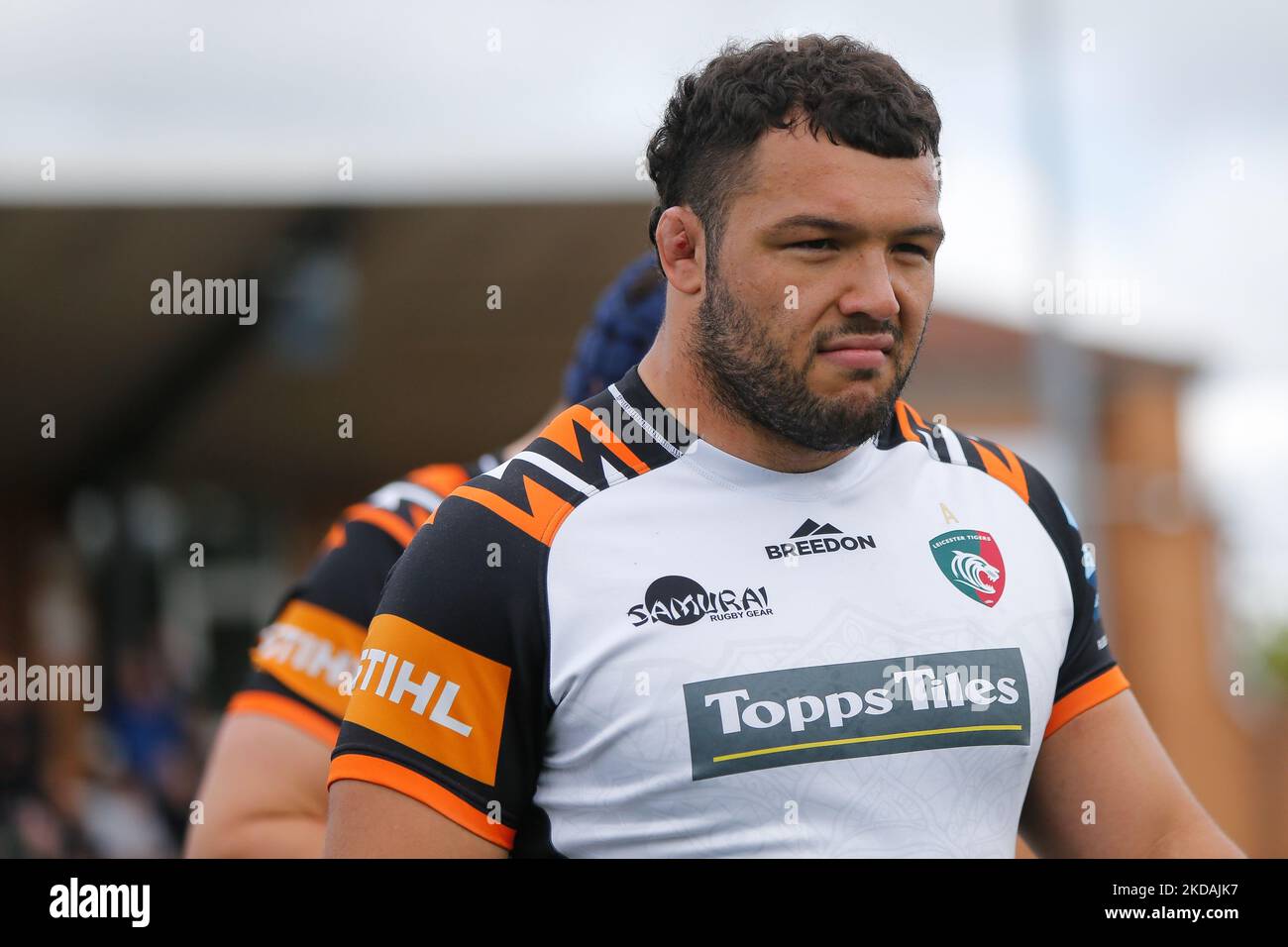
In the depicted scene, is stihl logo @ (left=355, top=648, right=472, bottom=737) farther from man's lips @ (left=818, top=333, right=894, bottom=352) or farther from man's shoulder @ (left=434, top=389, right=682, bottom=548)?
man's lips @ (left=818, top=333, right=894, bottom=352)

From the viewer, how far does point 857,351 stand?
2.30 meters

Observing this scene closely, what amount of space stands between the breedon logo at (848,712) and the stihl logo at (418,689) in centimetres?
34

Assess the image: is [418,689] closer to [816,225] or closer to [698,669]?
[698,669]

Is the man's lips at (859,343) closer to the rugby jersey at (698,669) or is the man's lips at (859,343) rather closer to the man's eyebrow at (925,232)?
the man's eyebrow at (925,232)

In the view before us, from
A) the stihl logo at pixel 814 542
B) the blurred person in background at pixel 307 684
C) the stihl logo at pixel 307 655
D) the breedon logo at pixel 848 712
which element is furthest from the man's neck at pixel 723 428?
the stihl logo at pixel 307 655

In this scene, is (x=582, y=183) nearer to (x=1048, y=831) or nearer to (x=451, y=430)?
(x=451, y=430)

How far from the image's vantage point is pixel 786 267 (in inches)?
90.7

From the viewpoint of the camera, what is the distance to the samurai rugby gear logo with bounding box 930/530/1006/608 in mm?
2443

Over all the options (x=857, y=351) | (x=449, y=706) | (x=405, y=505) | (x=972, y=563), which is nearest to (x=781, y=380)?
(x=857, y=351)

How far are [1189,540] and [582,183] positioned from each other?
1181cm

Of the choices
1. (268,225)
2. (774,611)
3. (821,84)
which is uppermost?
(268,225)

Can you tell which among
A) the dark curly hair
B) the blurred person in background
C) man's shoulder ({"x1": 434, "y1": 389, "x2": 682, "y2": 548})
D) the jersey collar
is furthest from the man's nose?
the blurred person in background

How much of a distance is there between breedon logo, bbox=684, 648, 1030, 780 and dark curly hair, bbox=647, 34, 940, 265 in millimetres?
697
